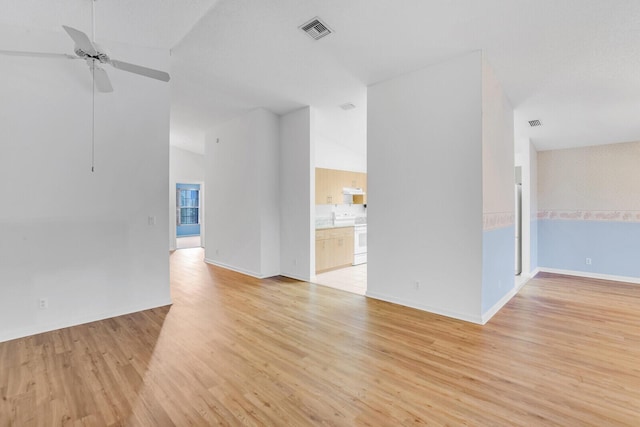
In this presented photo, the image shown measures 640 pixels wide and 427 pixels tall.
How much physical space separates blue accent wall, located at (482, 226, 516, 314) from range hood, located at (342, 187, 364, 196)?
3.79 meters

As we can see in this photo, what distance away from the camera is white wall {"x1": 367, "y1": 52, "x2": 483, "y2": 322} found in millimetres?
3391

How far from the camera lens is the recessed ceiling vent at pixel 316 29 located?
10.1 ft

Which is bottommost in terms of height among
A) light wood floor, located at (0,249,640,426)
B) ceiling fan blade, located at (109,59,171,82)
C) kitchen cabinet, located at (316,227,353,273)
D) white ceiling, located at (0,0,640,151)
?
light wood floor, located at (0,249,640,426)

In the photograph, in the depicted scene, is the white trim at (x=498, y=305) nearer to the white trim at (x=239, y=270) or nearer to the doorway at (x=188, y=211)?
the white trim at (x=239, y=270)

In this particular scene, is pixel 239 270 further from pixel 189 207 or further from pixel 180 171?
pixel 189 207

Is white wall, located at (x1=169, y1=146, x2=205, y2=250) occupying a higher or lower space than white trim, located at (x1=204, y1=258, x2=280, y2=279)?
higher

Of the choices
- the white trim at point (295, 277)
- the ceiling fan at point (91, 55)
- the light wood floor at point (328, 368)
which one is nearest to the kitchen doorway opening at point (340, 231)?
the white trim at point (295, 277)

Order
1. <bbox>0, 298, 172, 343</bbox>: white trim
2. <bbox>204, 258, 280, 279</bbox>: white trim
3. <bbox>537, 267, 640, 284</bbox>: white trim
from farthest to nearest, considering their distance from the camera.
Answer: <bbox>204, 258, 280, 279</bbox>: white trim < <bbox>537, 267, 640, 284</bbox>: white trim < <bbox>0, 298, 172, 343</bbox>: white trim

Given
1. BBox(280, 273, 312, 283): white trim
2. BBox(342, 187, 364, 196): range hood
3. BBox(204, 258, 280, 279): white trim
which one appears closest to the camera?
BBox(280, 273, 312, 283): white trim

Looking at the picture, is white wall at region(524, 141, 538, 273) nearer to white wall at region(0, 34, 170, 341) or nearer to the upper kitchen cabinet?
the upper kitchen cabinet

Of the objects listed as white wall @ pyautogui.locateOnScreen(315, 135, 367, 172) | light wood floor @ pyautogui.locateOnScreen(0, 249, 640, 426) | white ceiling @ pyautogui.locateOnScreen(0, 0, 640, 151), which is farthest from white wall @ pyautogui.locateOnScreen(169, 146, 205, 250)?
light wood floor @ pyautogui.locateOnScreen(0, 249, 640, 426)

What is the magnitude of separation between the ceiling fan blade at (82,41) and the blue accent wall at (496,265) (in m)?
4.06

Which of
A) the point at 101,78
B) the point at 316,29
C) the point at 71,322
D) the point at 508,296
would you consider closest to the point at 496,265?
the point at 508,296

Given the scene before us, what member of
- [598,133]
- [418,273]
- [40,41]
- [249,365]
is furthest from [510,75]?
[40,41]
